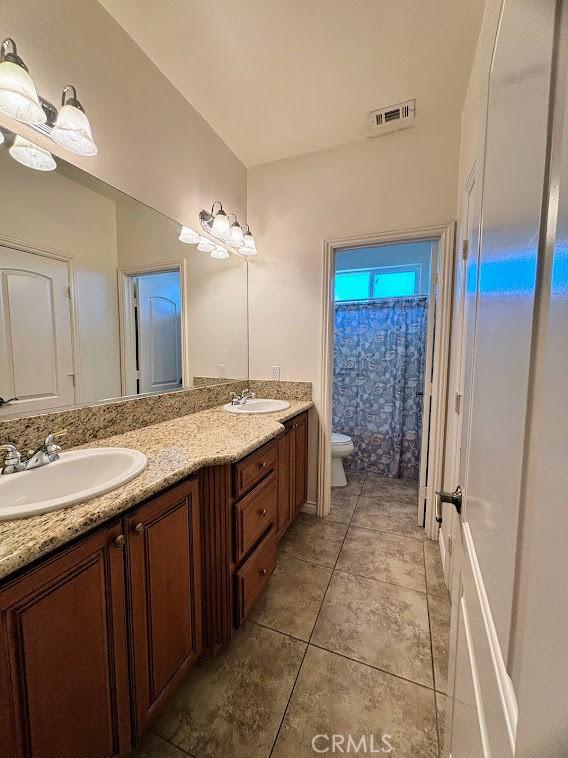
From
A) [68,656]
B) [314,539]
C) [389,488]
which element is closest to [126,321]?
[68,656]

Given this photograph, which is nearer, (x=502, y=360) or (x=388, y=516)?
(x=502, y=360)

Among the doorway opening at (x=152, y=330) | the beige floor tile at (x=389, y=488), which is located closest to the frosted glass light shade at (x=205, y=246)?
the doorway opening at (x=152, y=330)

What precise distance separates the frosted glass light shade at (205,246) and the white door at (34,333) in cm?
90

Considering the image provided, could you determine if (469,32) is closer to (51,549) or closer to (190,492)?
(190,492)

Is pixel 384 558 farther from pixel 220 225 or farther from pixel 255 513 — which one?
pixel 220 225

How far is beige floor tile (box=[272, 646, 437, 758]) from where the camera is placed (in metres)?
0.97

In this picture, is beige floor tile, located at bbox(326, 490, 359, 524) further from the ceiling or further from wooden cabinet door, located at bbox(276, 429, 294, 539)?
the ceiling

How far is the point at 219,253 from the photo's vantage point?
2.08 meters

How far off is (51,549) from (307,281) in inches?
78.3

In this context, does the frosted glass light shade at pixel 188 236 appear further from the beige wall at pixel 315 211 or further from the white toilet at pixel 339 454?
the white toilet at pixel 339 454

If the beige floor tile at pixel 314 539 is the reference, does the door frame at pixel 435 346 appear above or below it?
above

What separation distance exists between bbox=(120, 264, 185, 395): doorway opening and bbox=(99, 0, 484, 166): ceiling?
0.98 m

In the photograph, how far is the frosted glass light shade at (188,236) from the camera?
5.77 feet

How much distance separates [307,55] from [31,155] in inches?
52.3
